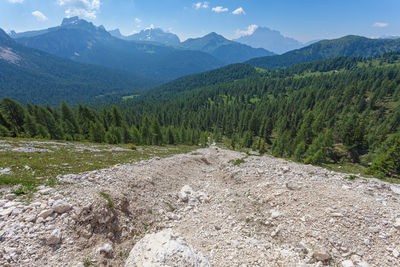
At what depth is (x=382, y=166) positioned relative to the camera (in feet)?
117

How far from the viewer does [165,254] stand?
8.03 m

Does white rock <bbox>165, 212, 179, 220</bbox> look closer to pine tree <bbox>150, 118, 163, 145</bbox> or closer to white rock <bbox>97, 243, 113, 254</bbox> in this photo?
white rock <bbox>97, 243, 113, 254</bbox>

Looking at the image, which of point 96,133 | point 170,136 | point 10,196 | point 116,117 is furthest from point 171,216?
point 116,117

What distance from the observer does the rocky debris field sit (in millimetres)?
7703

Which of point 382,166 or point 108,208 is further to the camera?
point 382,166

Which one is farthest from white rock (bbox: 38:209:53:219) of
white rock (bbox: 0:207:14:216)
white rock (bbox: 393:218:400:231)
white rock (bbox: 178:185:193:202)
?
white rock (bbox: 393:218:400:231)

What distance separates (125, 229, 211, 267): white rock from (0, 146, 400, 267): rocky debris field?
0.17ft

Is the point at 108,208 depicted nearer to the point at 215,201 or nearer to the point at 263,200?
the point at 215,201

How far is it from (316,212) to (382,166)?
4286cm

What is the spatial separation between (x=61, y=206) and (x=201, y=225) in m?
9.02

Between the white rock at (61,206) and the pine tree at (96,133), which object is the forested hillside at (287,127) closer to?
the pine tree at (96,133)

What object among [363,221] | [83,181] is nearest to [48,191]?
[83,181]

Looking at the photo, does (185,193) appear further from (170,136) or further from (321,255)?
(170,136)

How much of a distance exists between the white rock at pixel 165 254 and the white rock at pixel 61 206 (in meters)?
4.61
